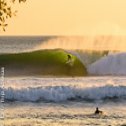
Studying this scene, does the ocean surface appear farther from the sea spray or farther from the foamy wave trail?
the sea spray

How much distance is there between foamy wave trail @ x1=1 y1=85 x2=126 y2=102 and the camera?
22484 mm

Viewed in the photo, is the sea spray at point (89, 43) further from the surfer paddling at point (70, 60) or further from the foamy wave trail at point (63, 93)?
the foamy wave trail at point (63, 93)

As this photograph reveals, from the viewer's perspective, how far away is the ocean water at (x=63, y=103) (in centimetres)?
1648

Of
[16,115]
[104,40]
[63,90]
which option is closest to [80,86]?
[63,90]

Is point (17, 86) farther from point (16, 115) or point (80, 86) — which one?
point (16, 115)

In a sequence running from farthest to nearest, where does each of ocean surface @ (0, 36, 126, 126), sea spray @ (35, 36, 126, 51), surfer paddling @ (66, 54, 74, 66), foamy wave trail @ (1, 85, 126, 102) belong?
sea spray @ (35, 36, 126, 51) → surfer paddling @ (66, 54, 74, 66) → foamy wave trail @ (1, 85, 126, 102) → ocean surface @ (0, 36, 126, 126)

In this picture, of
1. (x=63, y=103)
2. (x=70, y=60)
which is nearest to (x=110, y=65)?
(x=70, y=60)

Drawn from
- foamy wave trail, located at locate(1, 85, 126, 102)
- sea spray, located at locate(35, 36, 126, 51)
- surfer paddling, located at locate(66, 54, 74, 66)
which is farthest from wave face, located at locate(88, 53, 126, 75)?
foamy wave trail, located at locate(1, 85, 126, 102)

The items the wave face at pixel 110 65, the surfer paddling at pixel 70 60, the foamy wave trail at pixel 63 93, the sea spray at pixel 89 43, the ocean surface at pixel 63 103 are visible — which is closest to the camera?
the ocean surface at pixel 63 103

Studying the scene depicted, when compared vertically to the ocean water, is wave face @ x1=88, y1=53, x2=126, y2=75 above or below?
above

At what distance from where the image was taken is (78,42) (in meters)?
54.7

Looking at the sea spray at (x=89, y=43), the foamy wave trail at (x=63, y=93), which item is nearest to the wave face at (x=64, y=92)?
the foamy wave trail at (x=63, y=93)

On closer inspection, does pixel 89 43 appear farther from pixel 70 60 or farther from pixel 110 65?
pixel 110 65

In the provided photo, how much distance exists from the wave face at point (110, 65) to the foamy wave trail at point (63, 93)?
39.8 ft
